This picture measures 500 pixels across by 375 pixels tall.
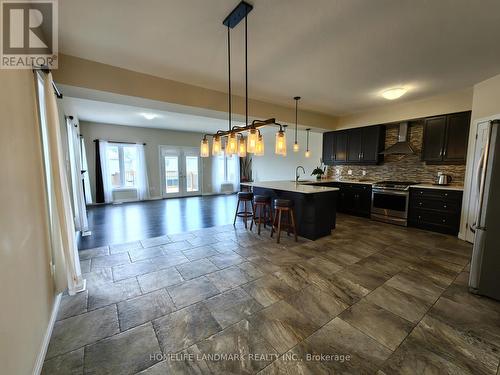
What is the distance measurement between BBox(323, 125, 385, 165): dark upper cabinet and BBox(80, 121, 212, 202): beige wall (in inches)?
202

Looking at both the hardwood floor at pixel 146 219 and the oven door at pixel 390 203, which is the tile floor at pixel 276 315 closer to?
the hardwood floor at pixel 146 219

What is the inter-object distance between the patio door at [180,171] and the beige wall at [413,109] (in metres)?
5.92

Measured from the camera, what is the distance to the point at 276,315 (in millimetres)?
1929

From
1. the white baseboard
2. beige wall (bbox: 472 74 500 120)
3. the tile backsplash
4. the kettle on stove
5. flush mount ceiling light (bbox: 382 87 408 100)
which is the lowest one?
the white baseboard

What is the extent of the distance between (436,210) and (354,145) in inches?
93.6

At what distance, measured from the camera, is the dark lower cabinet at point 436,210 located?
12.9 ft

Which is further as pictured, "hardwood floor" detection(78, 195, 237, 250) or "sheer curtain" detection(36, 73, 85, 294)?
"hardwood floor" detection(78, 195, 237, 250)

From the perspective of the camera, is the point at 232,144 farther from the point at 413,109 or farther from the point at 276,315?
the point at 413,109

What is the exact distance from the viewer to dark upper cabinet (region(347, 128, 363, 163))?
220 inches

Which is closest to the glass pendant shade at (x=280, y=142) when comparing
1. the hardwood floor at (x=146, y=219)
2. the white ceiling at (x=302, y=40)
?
the white ceiling at (x=302, y=40)

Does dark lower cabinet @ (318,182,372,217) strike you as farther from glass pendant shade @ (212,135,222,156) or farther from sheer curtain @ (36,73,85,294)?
sheer curtain @ (36,73,85,294)

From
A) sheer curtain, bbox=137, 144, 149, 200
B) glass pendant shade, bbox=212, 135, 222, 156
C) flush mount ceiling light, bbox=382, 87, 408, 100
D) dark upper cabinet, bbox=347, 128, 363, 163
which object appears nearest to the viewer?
glass pendant shade, bbox=212, 135, 222, 156

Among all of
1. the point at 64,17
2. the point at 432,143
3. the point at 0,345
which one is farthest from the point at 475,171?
the point at 64,17

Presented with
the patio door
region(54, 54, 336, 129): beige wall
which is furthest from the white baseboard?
the patio door
